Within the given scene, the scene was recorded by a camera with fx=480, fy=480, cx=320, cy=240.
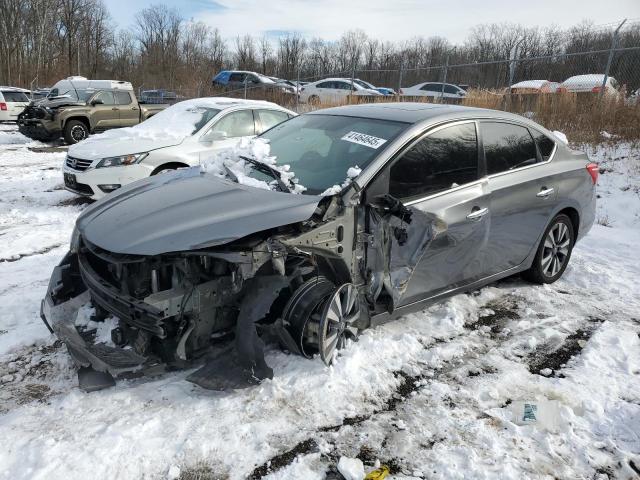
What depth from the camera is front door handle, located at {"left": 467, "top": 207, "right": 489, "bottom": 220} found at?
373cm

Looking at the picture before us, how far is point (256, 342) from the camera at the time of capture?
9.43ft

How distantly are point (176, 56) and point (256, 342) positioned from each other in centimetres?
5353

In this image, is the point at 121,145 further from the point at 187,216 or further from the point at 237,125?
the point at 187,216

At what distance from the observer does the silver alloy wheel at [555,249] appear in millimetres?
4762

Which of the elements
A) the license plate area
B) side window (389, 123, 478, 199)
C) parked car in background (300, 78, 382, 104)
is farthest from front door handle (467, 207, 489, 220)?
parked car in background (300, 78, 382, 104)

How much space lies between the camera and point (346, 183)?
125 inches

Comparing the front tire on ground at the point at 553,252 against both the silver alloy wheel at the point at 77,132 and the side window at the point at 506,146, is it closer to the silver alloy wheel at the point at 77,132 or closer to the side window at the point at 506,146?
the side window at the point at 506,146

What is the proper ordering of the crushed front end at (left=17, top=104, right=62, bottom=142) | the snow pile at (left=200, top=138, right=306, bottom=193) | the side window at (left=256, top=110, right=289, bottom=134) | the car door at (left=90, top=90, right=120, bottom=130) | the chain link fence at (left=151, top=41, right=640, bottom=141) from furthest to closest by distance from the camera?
the car door at (left=90, top=90, right=120, bottom=130) → the crushed front end at (left=17, top=104, right=62, bottom=142) → the chain link fence at (left=151, top=41, right=640, bottom=141) → the side window at (left=256, top=110, right=289, bottom=134) → the snow pile at (left=200, top=138, right=306, bottom=193)

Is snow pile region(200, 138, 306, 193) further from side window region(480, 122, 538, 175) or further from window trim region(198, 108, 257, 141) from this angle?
window trim region(198, 108, 257, 141)

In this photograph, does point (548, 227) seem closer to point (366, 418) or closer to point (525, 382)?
point (525, 382)

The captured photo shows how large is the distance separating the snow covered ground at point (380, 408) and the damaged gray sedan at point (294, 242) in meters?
0.21

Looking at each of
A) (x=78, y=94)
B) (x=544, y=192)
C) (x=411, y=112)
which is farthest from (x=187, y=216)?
(x=78, y=94)

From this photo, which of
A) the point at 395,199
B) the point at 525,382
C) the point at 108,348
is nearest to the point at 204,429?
the point at 108,348

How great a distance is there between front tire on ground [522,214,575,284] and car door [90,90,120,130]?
13.9 m
